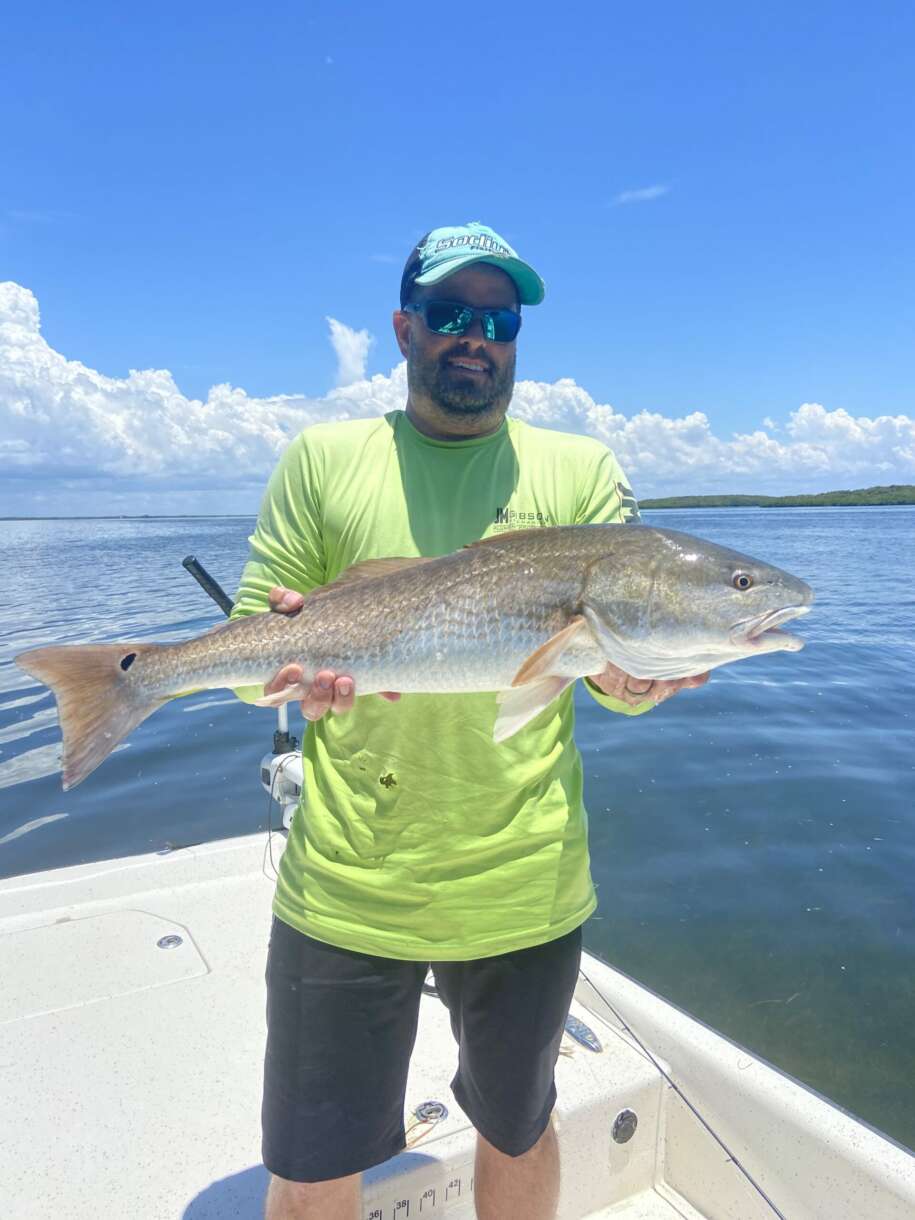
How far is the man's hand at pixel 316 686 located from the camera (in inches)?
116

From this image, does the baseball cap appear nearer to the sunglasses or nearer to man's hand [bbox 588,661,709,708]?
the sunglasses

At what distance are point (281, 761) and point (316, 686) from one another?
3.79 meters

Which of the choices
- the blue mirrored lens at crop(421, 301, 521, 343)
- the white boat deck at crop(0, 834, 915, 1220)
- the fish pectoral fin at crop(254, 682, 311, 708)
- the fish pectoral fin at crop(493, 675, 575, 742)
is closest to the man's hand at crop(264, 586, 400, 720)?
the fish pectoral fin at crop(254, 682, 311, 708)

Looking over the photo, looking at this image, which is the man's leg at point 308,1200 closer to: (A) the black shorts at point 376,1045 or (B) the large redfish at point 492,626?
(A) the black shorts at point 376,1045

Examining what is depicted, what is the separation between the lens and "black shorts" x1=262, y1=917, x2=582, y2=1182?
2809 millimetres

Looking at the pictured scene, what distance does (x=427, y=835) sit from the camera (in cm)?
288

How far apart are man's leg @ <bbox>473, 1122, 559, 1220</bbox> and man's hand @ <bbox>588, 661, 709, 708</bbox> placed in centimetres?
167

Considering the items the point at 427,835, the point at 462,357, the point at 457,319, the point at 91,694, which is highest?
the point at 457,319

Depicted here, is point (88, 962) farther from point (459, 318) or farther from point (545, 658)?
point (459, 318)

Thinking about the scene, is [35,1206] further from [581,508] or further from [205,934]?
[581,508]

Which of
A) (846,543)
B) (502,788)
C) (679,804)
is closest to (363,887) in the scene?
(502,788)

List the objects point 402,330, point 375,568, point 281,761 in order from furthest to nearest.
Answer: point 281,761
point 402,330
point 375,568

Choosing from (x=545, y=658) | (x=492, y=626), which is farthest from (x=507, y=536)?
(x=545, y=658)

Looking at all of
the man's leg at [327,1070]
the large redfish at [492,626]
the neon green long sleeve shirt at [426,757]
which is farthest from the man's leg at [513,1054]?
the large redfish at [492,626]
